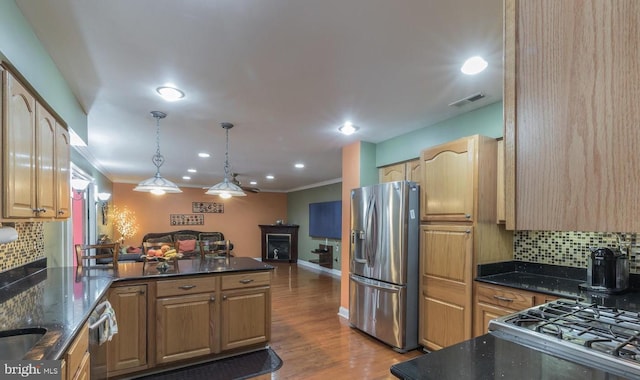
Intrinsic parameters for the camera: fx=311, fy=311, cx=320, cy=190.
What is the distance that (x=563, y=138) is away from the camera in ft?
1.86

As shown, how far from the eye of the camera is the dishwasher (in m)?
1.70

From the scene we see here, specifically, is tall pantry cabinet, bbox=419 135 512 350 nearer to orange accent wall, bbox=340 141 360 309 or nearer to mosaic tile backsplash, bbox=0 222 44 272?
orange accent wall, bbox=340 141 360 309

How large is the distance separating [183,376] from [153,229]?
6.82m

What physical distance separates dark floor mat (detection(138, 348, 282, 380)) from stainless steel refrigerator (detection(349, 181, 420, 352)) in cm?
111

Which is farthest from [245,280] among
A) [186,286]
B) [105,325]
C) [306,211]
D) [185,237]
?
[185,237]

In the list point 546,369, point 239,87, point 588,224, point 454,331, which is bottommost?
point 454,331

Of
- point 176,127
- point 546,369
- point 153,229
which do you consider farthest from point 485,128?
point 153,229

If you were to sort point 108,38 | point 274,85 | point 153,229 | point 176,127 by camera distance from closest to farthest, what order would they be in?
point 108,38
point 274,85
point 176,127
point 153,229

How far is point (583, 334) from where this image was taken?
41.8 inches

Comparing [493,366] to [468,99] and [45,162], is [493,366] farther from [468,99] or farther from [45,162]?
[45,162]

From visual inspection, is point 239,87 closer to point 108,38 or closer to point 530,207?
point 108,38

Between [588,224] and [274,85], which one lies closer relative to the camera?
[588,224]

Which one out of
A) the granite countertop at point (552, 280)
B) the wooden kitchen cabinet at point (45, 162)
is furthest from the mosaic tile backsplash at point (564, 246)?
the wooden kitchen cabinet at point (45, 162)

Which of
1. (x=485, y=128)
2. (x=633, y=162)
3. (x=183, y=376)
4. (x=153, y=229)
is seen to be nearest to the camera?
(x=633, y=162)
